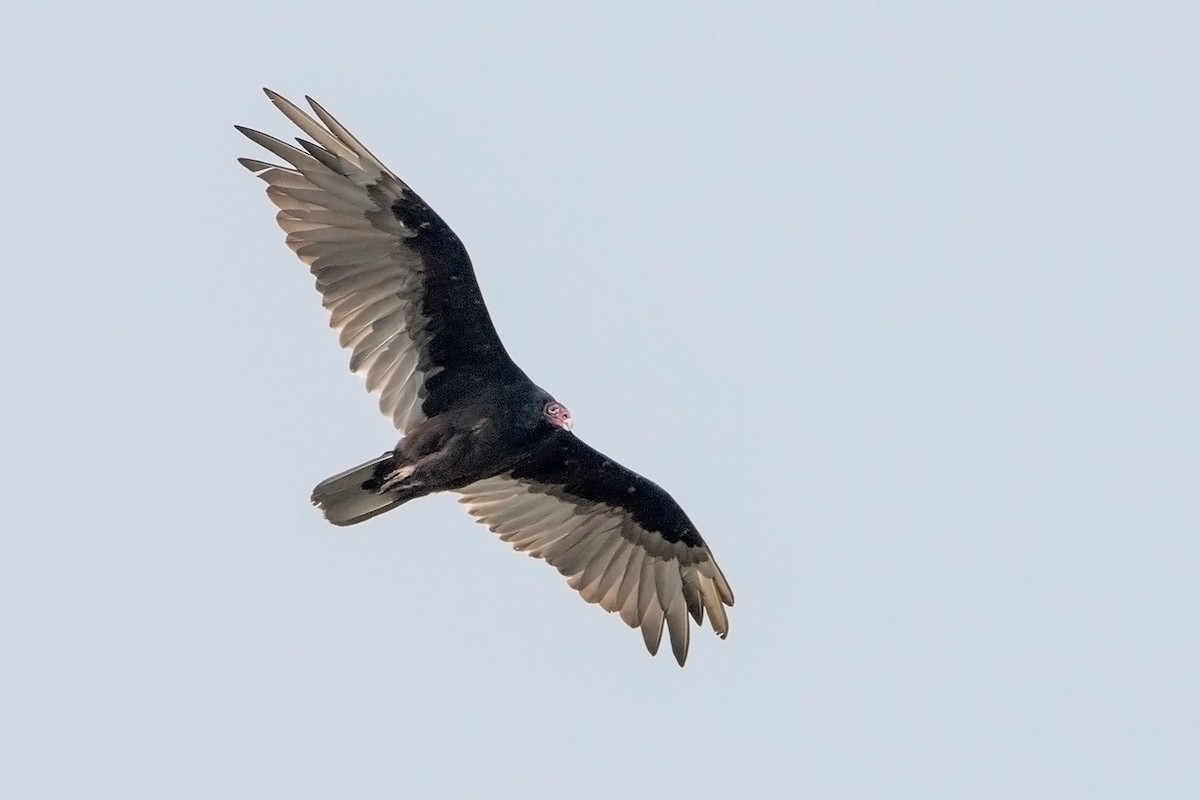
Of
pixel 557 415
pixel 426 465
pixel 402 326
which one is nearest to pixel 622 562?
pixel 557 415

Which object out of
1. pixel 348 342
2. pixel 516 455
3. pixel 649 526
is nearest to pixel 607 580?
pixel 649 526

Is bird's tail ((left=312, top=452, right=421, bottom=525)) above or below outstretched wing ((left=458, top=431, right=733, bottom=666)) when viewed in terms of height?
below

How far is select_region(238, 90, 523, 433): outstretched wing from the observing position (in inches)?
349

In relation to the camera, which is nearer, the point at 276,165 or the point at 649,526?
the point at 276,165

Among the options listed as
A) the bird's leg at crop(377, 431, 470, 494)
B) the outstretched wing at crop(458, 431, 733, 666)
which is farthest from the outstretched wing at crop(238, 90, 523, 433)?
the outstretched wing at crop(458, 431, 733, 666)

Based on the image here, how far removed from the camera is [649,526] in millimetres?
10367

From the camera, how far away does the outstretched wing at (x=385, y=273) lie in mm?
8875

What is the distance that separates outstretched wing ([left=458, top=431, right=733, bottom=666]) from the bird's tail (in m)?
1.19

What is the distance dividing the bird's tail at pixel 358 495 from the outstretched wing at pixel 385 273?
0.36m

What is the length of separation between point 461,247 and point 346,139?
83cm

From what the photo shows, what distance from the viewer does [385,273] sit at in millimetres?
9109

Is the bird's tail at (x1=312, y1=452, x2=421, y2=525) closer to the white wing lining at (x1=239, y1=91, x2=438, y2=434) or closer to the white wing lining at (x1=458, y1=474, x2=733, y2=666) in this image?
the white wing lining at (x1=239, y1=91, x2=438, y2=434)

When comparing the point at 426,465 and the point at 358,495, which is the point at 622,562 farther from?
the point at 358,495

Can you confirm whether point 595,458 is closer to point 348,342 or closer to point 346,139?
point 348,342
